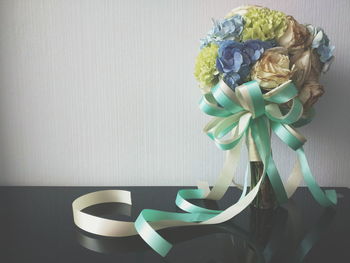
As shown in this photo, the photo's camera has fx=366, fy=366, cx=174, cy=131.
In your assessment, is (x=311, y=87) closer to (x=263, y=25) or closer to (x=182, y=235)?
(x=263, y=25)

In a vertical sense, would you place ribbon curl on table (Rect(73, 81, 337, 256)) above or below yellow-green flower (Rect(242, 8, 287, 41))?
below

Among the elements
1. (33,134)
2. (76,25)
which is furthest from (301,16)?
(33,134)

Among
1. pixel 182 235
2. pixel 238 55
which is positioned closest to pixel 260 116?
pixel 238 55

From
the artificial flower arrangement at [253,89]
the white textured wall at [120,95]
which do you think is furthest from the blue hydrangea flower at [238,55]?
the white textured wall at [120,95]

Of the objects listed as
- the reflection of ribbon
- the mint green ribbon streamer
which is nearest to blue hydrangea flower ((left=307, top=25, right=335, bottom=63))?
the mint green ribbon streamer

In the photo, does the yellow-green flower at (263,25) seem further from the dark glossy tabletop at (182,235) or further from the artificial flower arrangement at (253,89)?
the dark glossy tabletop at (182,235)

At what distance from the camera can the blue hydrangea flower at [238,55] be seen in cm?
59

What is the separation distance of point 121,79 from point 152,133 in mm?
140

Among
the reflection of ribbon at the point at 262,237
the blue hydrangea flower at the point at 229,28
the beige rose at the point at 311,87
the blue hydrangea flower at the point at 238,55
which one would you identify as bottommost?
the reflection of ribbon at the point at 262,237

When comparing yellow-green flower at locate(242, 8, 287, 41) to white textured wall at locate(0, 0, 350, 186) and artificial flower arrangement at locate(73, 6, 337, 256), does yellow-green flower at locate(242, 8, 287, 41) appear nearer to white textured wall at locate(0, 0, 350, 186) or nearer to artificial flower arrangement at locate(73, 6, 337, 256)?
artificial flower arrangement at locate(73, 6, 337, 256)

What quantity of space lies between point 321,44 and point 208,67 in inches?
8.1

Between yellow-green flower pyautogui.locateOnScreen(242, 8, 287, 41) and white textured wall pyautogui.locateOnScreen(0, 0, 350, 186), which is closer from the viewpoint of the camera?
yellow-green flower pyautogui.locateOnScreen(242, 8, 287, 41)

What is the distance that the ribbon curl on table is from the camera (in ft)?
1.95

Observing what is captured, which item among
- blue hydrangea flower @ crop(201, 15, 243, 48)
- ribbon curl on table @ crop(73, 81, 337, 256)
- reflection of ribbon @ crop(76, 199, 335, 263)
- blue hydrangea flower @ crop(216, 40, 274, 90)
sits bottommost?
reflection of ribbon @ crop(76, 199, 335, 263)
